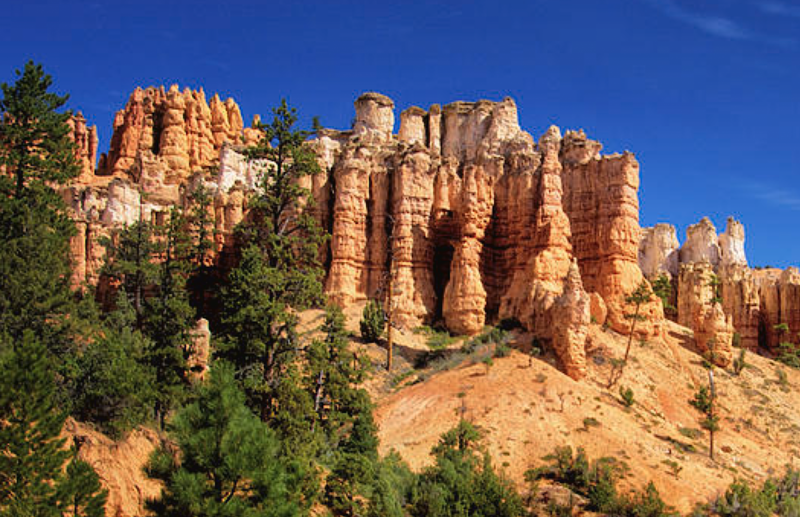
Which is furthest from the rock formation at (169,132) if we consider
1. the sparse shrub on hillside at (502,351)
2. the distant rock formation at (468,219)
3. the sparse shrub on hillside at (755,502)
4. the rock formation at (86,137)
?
the sparse shrub on hillside at (755,502)

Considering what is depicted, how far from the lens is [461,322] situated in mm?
48094

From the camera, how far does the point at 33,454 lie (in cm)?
1485

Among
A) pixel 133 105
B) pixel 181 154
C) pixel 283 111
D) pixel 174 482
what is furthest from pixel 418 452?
pixel 133 105

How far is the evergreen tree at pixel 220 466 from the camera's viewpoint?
15547 mm

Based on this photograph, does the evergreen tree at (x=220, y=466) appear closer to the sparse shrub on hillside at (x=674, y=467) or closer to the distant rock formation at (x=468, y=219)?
the sparse shrub on hillside at (x=674, y=467)

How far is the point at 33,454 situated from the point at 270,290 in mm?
9989

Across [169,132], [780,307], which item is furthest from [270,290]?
[780,307]

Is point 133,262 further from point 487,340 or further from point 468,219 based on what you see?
point 487,340

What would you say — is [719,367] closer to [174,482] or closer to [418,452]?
[418,452]

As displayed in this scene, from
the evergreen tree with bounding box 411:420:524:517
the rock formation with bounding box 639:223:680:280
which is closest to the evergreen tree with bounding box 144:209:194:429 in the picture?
the evergreen tree with bounding box 411:420:524:517

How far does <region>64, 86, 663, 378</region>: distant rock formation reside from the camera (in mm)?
46031

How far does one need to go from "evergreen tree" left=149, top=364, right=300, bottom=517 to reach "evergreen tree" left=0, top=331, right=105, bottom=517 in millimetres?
1482

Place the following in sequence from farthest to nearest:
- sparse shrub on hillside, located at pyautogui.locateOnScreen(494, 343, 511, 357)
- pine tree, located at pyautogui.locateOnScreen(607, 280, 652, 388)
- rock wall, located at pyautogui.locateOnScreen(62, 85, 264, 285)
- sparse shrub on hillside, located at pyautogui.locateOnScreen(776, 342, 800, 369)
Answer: rock wall, located at pyautogui.locateOnScreen(62, 85, 264, 285)
sparse shrub on hillside, located at pyautogui.locateOnScreen(776, 342, 800, 369)
pine tree, located at pyautogui.locateOnScreen(607, 280, 652, 388)
sparse shrub on hillside, located at pyautogui.locateOnScreen(494, 343, 511, 357)

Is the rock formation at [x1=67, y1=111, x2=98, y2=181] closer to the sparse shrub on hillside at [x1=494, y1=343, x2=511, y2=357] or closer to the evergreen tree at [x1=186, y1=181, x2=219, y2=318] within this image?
the evergreen tree at [x1=186, y1=181, x2=219, y2=318]
